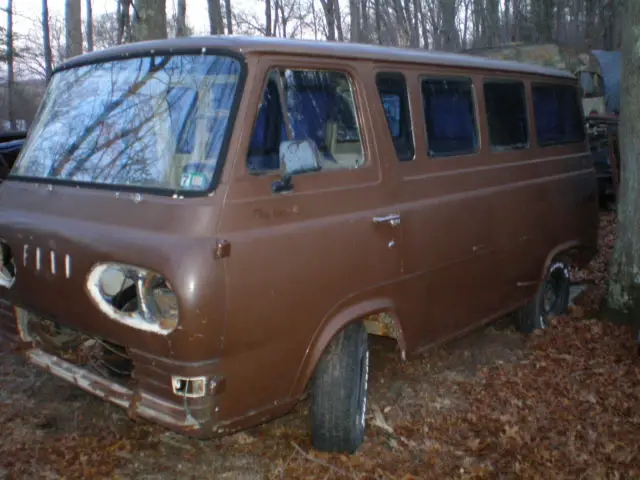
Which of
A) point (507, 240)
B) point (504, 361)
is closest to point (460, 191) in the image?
point (507, 240)

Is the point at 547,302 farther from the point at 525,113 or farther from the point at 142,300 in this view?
the point at 142,300

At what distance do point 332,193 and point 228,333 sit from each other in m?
1.02

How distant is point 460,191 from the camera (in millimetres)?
4582

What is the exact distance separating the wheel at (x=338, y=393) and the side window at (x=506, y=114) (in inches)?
82.9

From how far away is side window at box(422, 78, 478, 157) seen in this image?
4.41 metres

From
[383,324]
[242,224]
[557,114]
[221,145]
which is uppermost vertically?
[557,114]

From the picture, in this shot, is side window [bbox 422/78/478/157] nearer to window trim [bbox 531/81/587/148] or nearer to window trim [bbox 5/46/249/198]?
window trim [bbox 531/81/587/148]

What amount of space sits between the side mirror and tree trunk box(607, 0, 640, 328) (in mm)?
3535

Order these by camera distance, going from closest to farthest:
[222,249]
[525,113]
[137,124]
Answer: [222,249] < [137,124] < [525,113]

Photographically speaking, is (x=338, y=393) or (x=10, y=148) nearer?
(x=338, y=393)

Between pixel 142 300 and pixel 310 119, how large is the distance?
52.9 inches

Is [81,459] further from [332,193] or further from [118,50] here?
[118,50]

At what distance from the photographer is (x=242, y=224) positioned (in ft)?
10.3

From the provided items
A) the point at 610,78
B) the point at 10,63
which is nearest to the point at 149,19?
the point at 610,78
